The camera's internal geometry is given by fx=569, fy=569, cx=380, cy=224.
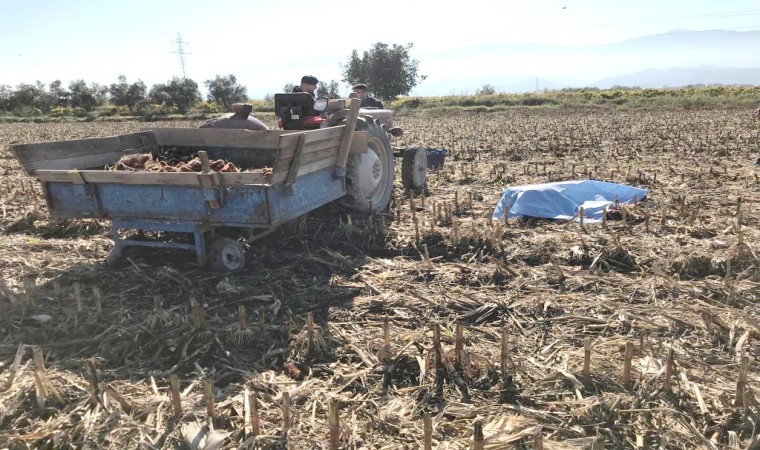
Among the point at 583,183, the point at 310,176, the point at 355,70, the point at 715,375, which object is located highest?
the point at 355,70

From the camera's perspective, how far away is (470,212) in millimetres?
7383

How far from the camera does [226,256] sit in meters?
5.22

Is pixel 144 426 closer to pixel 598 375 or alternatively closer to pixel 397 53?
pixel 598 375

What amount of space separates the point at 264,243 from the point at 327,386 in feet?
9.86

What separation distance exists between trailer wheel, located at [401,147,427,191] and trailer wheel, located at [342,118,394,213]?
3.37ft

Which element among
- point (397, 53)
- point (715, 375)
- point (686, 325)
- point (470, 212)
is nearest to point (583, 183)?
point (470, 212)

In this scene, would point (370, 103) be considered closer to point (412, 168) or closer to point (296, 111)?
point (412, 168)

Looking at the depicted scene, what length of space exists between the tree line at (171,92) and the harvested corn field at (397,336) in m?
40.6

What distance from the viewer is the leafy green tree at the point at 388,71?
164ft

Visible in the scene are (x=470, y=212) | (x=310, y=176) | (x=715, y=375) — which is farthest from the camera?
(x=470, y=212)

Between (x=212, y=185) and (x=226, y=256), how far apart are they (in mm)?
797

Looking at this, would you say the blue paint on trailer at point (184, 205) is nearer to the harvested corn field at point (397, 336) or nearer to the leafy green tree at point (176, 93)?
the harvested corn field at point (397, 336)

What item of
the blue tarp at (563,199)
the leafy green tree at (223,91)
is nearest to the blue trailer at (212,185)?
the blue tarp at (563,199)

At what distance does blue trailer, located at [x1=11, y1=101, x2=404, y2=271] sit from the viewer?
4.79 m
